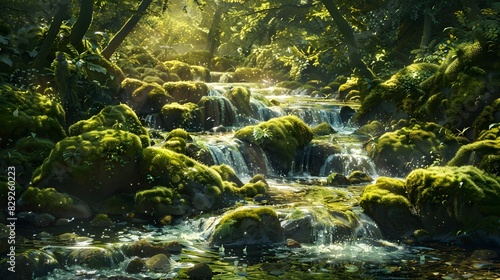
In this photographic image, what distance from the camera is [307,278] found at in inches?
369

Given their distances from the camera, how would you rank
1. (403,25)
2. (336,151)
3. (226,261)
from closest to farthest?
1. (226,261)
2. (336,151)
3. (403,25)

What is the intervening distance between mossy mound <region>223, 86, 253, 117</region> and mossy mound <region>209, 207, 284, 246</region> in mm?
14032

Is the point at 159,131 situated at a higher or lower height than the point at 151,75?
lower

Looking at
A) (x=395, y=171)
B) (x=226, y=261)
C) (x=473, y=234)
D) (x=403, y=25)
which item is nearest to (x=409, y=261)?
(x=473, y=234)

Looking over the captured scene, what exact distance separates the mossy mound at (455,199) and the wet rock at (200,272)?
5353 mm

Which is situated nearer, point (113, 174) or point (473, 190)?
point (473, 190)

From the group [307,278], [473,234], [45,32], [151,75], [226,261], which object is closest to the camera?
[307,278]

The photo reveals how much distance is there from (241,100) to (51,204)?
14.0 meters

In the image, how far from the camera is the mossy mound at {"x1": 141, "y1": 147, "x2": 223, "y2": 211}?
559 inches

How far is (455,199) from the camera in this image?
12383 mm

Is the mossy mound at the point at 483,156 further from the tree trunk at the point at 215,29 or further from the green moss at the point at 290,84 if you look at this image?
the tree trunk at the point at 215,29

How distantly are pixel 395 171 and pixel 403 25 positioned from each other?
50.7 ft

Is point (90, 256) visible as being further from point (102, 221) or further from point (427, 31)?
point (427, 31)

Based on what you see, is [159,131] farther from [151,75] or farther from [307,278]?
[307,278]
